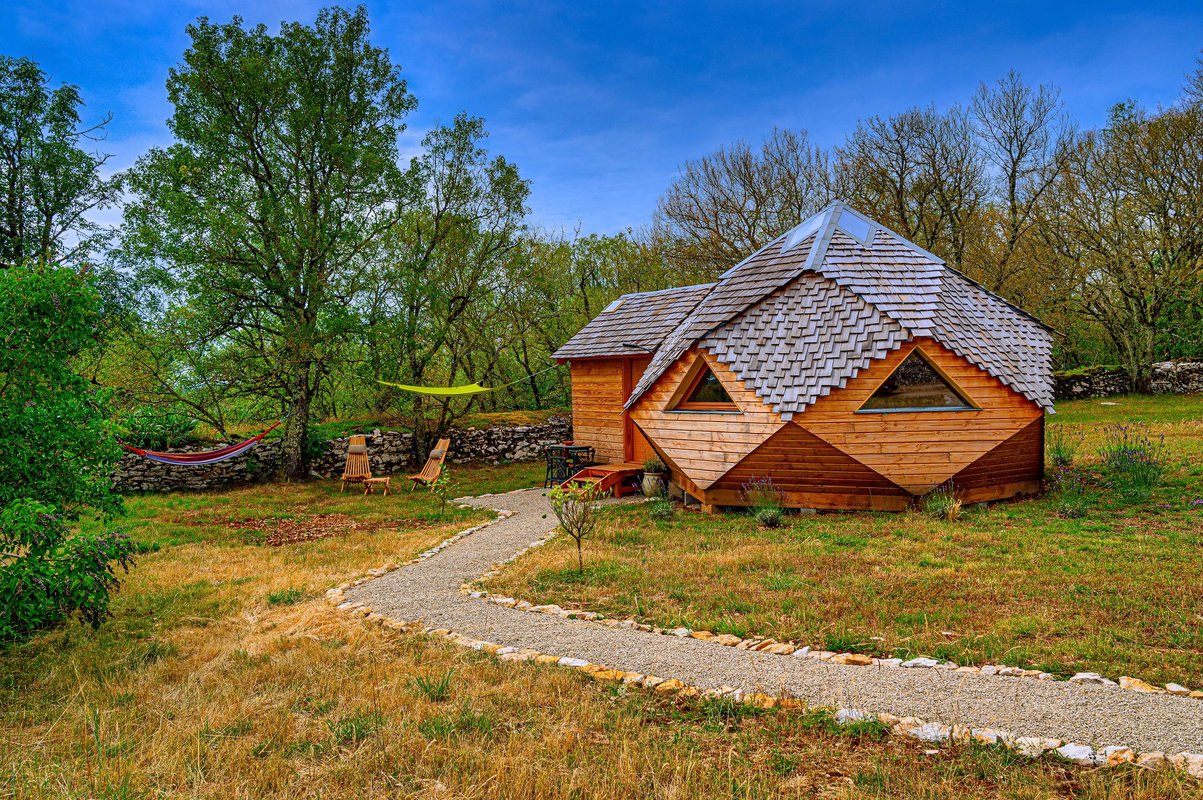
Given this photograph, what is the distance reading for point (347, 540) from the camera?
1034 cm

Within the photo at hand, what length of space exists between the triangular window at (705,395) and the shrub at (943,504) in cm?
342

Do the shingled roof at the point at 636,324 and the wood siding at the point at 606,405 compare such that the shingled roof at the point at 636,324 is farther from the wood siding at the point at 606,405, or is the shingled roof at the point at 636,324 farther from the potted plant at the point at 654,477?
the potted plant at the point at 654,477

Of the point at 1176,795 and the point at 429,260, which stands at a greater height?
the point at 429,260

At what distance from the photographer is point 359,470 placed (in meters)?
15.7

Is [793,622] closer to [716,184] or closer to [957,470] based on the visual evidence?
[957,470]

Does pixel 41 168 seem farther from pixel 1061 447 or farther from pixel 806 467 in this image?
pixel 1061 447

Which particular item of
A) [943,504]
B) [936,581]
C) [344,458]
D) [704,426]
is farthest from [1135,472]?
[344,458]

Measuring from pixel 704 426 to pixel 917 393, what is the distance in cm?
340

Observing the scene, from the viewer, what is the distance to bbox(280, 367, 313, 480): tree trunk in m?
16.3

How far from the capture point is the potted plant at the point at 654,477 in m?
13.5

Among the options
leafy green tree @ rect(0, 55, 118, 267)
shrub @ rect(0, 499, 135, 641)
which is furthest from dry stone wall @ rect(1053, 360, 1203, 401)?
leafy green tree @ rect(0, 55, 118, 267)

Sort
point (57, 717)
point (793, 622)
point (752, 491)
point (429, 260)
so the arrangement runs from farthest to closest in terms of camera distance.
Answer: point (429, 260) < point (752, 491) < point (793, 622) < point (57, 717)

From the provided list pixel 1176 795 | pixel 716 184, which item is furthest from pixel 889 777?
pixel 716 184

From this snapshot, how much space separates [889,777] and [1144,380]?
2856 centimetres
